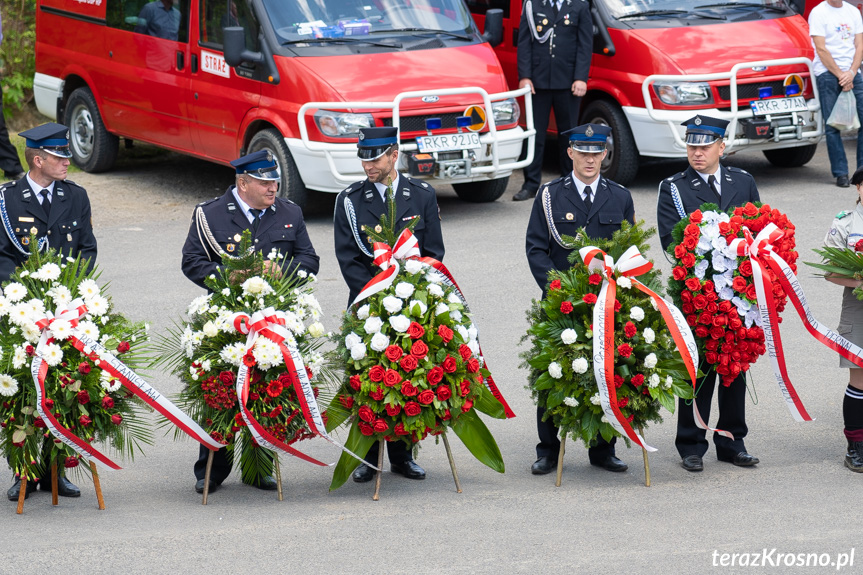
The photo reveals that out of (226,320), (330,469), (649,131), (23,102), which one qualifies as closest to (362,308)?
(226,320)

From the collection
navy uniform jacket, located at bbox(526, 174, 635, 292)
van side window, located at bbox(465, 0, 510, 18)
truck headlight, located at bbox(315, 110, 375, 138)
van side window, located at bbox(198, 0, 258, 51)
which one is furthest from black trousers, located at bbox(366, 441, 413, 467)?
van side window, located at bbox(465, 0, 510, 18)

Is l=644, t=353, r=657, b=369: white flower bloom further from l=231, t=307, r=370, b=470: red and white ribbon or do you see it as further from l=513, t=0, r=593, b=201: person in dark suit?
l=513, t=0, r=593, b=201: person in dark suit

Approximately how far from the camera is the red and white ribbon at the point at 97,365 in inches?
215

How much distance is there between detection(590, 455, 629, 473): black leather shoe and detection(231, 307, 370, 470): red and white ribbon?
1.58 meters

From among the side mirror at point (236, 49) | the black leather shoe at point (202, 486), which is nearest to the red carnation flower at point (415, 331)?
the black leather shoe at point (202, 486)

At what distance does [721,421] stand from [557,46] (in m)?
6.38

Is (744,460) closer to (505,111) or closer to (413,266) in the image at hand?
(413,266)

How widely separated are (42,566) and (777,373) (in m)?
3.68

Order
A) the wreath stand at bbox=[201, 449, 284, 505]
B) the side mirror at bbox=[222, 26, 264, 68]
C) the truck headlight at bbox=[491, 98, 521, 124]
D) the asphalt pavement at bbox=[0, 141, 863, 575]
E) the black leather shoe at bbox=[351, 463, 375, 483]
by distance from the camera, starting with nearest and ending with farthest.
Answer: the asphalt pavement at bbox=[0, 141, 863, 575]
the wreath stand at bbox=[201, 449, 284, 505]
the black leather shoe at bbox=[351, 463, 375, 483]
the side mirror at bbox=[222, 26, 264, 68]
the truck headlight at bbox=[491, 98, 521, 124]

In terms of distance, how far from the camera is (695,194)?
6.37 metres

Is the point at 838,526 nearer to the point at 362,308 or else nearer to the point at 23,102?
the point at 362,308

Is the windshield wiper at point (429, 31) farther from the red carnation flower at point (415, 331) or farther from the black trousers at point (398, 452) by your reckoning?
the red carnation flower at point (415, 331)

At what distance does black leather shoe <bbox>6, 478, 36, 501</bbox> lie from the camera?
232 inches

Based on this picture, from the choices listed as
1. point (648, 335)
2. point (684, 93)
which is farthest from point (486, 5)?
point (648, 335)
